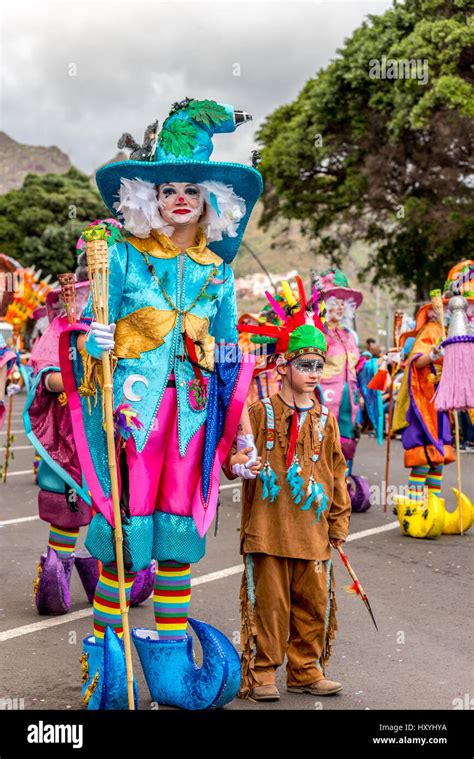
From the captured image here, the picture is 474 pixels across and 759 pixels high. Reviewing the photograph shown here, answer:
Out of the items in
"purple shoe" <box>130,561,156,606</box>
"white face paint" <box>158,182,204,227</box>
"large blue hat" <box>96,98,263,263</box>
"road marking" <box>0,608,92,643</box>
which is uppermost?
"large blue hat" <box>96,98,263,263</box>

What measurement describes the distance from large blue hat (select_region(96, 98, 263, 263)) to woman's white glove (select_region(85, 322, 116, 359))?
28.9 inches

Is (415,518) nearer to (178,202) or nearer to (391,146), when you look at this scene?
(178,202)

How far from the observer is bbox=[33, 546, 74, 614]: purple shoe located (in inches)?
210

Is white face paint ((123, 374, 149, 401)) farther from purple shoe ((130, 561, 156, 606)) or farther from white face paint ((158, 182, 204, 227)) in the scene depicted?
purple shoe ((130, 561, 156, 606))

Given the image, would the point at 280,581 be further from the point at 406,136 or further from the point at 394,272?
the point at 394,272

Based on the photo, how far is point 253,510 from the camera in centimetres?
433

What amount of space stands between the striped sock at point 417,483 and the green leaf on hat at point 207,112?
462 centimetres

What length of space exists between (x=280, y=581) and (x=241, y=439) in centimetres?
71

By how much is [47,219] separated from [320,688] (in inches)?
1522

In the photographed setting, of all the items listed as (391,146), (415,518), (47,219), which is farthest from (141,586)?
(47,219)

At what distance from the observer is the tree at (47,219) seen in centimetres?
3888

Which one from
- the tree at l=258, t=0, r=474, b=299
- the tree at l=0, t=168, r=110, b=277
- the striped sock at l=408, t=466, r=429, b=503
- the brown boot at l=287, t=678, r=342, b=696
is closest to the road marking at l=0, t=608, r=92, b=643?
the brown boot at l=287, t=678, r=342, b=696

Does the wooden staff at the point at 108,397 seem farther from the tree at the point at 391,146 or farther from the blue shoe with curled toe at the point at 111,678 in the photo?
the tree at the point at 391,146

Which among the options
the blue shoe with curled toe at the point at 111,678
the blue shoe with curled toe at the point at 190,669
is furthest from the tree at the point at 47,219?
the blue shoe with curled toe at the point at 111,678
